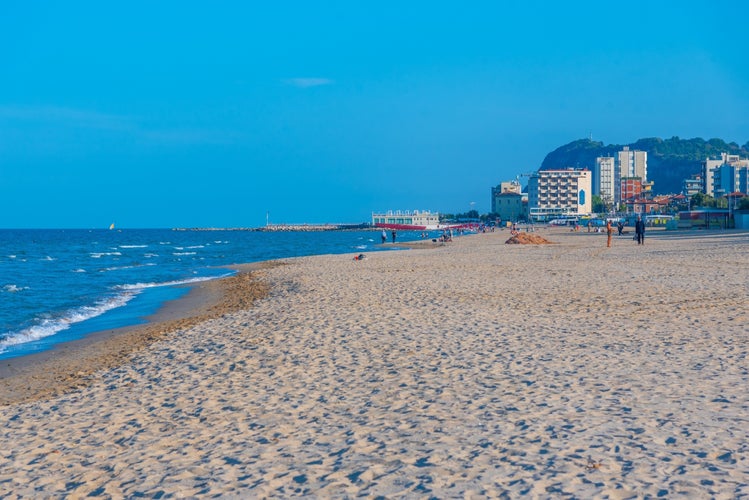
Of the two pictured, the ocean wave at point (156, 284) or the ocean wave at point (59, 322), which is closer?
the ocean wave at point (59, 322)

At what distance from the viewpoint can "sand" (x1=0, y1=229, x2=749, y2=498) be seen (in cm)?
515

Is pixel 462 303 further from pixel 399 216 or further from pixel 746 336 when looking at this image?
pixel 399 216

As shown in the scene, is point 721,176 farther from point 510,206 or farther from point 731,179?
point 510,206

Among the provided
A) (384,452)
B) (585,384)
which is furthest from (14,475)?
(585,384)

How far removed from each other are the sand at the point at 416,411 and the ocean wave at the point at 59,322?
425 cm

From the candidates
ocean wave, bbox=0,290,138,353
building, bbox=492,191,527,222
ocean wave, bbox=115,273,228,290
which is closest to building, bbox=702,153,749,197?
building, bbox=492,191,527,222

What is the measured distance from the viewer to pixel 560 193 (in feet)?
538

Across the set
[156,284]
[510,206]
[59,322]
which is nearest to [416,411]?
[59,322]

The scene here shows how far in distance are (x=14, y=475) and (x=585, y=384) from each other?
5420 mm

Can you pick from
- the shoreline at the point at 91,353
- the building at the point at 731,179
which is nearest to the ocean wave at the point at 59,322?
the shoreline at the point at 91,353

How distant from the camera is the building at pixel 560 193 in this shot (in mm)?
162875

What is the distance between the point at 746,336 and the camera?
32.9ft

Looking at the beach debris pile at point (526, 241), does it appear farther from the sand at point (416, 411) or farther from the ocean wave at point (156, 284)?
the sand at point (416, 411)

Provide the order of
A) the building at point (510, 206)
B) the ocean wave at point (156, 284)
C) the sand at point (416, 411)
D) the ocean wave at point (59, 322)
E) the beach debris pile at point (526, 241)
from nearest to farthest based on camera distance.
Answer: the sand at point (416, 411)
the ocean wave at point (59, 322)
the ocean wave at point (156, 284)
the beach debris pile at point (526, 241)
the building at point (510, 206)
